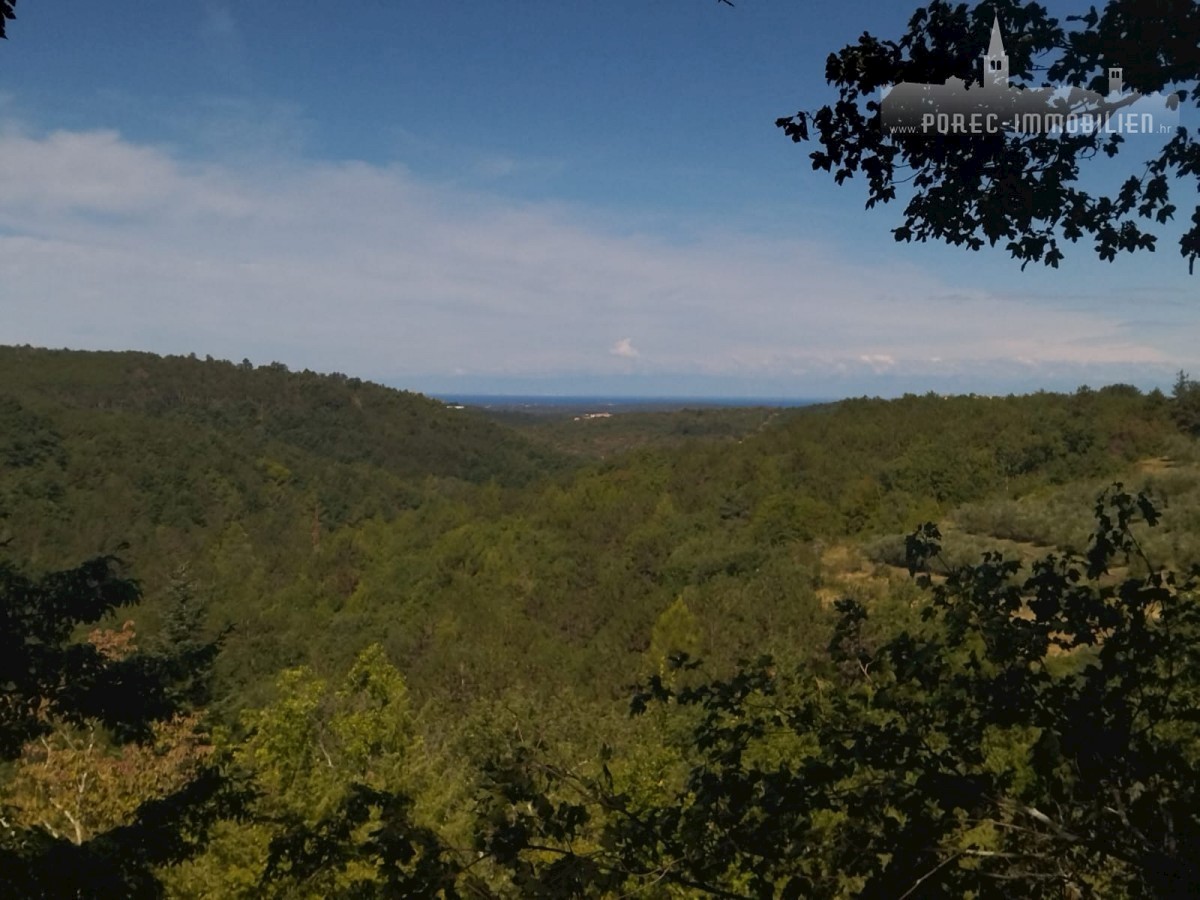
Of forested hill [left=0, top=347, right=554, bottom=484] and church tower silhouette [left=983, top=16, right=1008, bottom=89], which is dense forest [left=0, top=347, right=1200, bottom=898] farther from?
forested hill [left=0, top=347, right=554, bottom=484]

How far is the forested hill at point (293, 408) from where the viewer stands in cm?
13700

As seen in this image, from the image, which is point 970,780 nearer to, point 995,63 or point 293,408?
point 995,63

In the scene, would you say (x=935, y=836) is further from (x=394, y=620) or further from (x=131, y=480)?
(x=131, y=480)

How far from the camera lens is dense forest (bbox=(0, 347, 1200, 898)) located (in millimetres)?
2670

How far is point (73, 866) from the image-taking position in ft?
18.4

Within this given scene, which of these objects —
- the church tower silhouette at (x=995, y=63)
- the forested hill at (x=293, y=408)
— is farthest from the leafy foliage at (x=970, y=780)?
the forested hill at (x=293, y=408)

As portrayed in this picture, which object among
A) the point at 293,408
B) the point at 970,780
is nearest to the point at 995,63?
the point at 970,780

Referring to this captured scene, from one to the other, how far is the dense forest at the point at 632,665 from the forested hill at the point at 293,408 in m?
37.9

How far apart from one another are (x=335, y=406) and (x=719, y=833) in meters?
156

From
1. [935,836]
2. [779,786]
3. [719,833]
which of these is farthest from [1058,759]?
[719,833]

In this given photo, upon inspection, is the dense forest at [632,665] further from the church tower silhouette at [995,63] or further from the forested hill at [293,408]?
the forested hill at [293,408]

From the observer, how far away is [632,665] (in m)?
34.8

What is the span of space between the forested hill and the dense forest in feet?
125

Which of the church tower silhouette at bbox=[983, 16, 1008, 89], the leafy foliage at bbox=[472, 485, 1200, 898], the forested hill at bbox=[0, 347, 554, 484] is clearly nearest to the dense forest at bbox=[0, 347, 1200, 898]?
the leafy foliage at bbox=[472, 485, 1200, 898]
